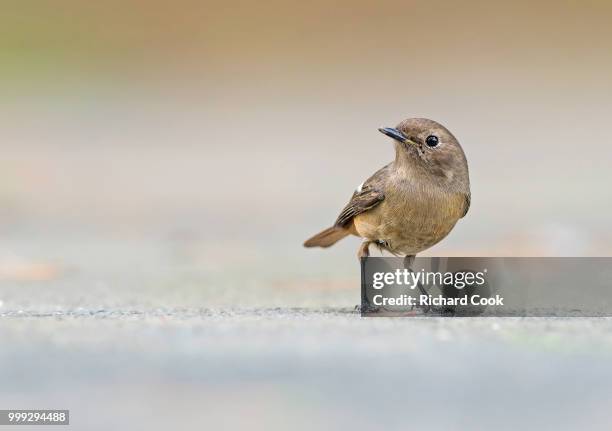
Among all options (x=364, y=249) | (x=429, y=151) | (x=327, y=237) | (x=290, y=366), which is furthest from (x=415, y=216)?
(x=290, y=366)

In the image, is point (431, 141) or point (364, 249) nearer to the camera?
point (431, 141)

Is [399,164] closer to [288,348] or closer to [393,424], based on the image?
[288,348]

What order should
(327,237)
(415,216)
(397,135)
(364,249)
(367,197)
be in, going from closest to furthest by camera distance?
1. (415,216)
2. (397,135)
3. (367,197)
4. (364,249)
5. (327,237)

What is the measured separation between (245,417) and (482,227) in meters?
7.19

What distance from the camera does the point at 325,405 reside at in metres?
4.40

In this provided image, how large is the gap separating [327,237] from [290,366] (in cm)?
303

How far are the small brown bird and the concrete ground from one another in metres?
0.48

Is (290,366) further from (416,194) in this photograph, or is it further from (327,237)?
(327,237)

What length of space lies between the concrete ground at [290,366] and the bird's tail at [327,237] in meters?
0.48

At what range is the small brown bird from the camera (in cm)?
699

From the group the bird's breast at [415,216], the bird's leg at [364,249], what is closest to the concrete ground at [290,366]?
the bird's leg at [364,249]

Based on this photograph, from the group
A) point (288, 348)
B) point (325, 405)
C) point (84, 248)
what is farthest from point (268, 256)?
point (325, 405)

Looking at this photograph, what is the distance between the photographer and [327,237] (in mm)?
7992

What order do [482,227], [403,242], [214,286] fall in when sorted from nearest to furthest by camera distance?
[403,242] → [214,286] → [482,227]
